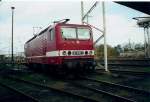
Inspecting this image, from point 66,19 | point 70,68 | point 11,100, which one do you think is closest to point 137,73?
point 70,68

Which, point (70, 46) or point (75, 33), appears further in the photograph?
point (75, 33)

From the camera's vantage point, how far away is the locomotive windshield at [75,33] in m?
14.4

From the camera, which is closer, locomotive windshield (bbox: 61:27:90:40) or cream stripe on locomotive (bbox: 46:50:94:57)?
cream stripe on locomotive (bbox: 46:50:94:57)

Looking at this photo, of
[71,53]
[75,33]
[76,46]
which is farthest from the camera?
[75,33]

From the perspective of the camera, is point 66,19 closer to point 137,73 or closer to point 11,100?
point 137,73

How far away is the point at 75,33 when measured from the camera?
14.7 meters

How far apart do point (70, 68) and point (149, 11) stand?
20.4 feet

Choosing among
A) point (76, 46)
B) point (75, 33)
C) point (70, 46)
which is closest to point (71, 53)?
point (70, 46)

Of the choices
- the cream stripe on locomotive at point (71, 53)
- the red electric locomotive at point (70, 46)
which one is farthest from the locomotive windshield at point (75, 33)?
the cream stripe on locomotive at point (71, 53)

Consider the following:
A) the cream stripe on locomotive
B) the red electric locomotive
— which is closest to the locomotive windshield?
the red electric locomotive

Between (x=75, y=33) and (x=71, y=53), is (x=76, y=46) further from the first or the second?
(x=75, y=33)

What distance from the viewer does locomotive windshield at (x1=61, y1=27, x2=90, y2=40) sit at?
14.4 metres

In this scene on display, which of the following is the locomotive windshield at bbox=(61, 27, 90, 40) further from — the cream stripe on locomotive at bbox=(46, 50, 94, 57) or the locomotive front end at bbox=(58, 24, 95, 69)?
the cream stripe on locomotive at bbox=(46, 50, 94, 57)

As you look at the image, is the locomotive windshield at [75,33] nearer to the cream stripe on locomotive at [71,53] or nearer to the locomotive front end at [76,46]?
the locomotive front end at [76,46]
